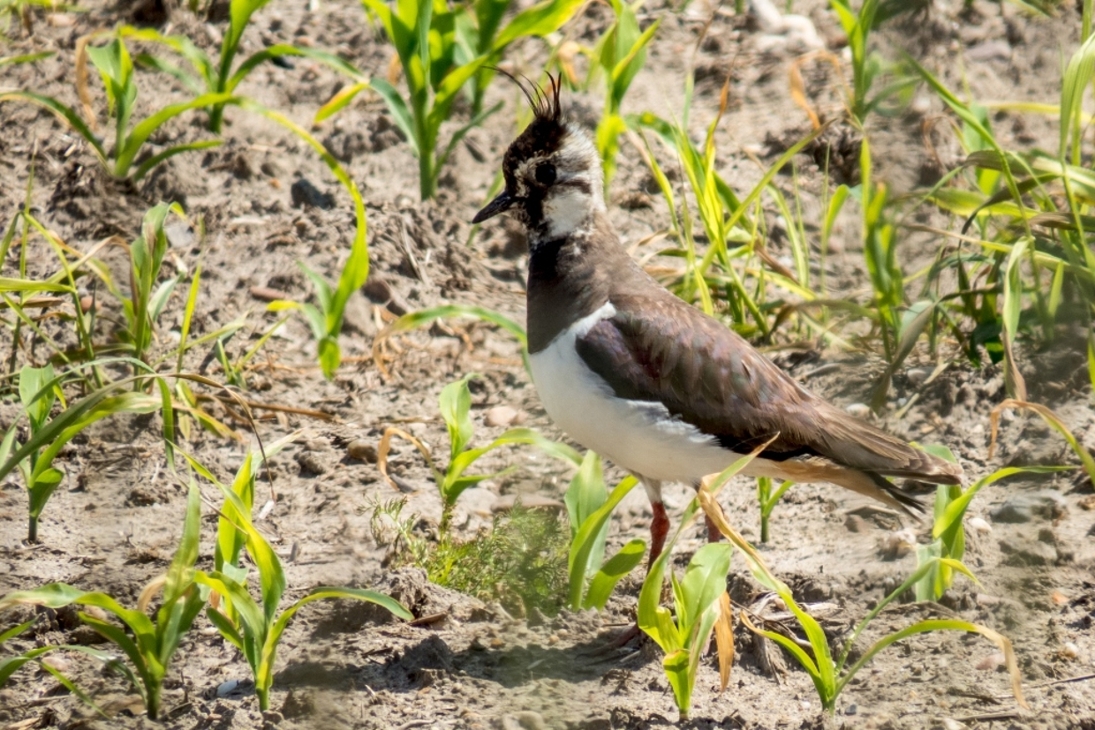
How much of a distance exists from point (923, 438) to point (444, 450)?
184 centimetres

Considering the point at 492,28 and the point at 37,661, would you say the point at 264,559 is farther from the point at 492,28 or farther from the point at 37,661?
the point at 492,28

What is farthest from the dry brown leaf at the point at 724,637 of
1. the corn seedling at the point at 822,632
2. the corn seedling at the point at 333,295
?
the corn seedling at the point at 333,295

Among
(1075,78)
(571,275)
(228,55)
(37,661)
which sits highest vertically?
(1075,78)

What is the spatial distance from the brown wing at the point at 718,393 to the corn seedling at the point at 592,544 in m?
0.31

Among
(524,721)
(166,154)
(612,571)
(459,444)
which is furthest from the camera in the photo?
(166,154)

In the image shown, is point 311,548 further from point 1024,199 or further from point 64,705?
point 1024,199

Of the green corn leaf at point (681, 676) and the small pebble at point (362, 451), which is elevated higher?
the small pebble at point (362, 451)

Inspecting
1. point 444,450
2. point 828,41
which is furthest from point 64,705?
point 828,41

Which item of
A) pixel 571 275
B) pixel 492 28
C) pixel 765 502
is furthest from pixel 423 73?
pixel 765 502

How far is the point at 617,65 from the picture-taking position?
552 centimetres

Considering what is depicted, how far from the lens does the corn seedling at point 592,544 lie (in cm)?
376

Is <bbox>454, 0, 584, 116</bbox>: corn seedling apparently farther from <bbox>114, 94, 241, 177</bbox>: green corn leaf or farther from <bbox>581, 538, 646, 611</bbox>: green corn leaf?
<bbox>581, 538, 646, 611</bbox>: green corn leaf

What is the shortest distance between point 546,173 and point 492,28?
1585 mm

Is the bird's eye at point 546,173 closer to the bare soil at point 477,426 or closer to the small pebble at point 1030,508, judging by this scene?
the bare soil at point 477,426
